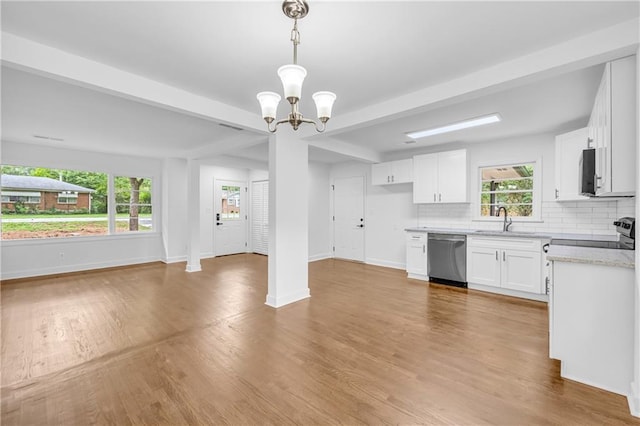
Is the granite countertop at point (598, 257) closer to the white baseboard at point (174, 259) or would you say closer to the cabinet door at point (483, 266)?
the cabinet door at point (483, 266)

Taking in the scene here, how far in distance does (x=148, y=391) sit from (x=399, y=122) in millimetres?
4049

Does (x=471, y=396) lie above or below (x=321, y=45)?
below

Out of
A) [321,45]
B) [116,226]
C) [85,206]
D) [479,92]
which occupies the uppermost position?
[321,45]

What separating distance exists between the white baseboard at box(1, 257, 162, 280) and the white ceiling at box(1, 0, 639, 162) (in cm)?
336

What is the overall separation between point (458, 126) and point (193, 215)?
17.6ft

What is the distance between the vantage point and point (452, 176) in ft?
17.0

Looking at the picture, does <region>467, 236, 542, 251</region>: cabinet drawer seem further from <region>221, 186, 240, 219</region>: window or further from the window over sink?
<region>221, 186, 240, 219</region>: window

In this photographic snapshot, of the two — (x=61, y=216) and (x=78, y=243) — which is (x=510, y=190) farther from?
(x=61, y=216)

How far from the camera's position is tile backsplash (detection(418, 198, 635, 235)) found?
13.0 ft

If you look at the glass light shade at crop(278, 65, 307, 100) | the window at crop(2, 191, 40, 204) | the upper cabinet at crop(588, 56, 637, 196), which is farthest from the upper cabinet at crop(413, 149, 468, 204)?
A: the window at crop(2, 191, 40, 204)

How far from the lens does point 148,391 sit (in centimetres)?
207

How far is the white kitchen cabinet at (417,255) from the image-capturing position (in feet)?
17.1

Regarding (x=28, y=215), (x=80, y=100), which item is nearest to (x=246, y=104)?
(x=80, y=100)

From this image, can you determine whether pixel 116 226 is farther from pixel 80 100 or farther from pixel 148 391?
pixel 148 391
